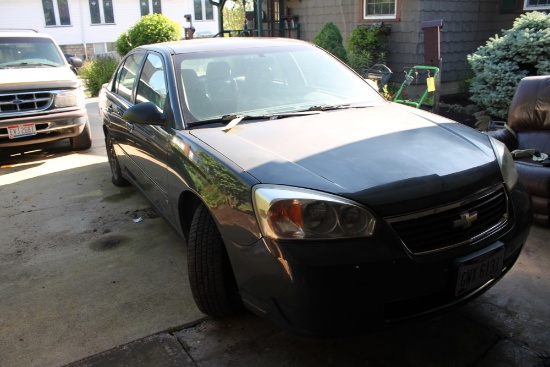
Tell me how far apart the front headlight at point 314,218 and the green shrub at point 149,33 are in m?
13.7

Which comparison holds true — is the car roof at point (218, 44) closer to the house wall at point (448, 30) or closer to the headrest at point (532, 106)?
the headrest at point (532, 106)

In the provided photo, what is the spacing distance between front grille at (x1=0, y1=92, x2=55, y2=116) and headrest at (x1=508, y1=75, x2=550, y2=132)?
584cm

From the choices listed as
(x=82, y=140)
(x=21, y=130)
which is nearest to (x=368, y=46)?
(x=82, y=140)

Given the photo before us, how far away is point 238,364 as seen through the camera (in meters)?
2.46

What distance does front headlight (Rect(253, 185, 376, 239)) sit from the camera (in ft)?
6.64

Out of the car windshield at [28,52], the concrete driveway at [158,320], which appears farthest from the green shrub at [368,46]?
the concrete driveway at [158,320]

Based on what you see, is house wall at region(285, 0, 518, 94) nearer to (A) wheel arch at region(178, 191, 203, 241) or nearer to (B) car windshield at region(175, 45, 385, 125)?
(B) car windshield at region(175, 45, 385, 125)

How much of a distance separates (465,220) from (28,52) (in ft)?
24.1

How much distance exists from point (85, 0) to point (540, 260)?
2705cm

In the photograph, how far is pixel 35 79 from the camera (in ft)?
21.5

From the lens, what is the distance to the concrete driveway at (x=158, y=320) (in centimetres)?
251

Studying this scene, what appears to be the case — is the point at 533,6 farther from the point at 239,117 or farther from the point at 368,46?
the point at 239,117

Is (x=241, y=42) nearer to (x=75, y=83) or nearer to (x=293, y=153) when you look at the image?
(x=293, y=153)

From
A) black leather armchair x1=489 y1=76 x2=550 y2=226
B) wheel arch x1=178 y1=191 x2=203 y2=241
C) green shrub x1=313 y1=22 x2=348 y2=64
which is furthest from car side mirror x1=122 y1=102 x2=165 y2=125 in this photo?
green shrub x1=313 y1=22 x2=348 y2=64
